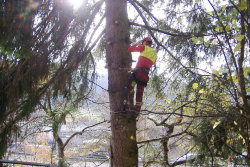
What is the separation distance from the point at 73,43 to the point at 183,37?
159 centimetres

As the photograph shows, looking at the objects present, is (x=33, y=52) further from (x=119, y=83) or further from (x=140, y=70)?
(x=140, y=70)

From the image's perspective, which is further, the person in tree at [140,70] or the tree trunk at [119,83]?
the person in tree at [140,70]

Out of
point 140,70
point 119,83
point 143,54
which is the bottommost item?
point 119,83

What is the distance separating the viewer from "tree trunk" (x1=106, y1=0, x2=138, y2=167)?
357 centimetres

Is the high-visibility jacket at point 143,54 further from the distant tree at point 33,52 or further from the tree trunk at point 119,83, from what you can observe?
the distant tree at point 33,52

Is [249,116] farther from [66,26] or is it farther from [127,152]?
[66,26]

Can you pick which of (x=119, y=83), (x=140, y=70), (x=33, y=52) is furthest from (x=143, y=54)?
(x=33, y=52)

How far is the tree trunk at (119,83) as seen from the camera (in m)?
3.57

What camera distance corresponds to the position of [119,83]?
3.71 metres

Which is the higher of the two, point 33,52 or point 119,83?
point 33,52

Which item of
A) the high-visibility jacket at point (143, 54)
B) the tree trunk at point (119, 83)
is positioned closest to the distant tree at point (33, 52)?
the tree trunk at point (119, 83)

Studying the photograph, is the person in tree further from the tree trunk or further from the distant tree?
the distant tree

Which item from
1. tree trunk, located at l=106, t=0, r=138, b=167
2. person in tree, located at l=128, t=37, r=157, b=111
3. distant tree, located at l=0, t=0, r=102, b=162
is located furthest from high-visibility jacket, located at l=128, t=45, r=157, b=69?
distant tree, located at l=0, t=0, r=102, b=162

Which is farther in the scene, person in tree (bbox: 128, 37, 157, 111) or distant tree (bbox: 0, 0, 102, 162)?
person in tree (bbox: 128, 37, 157, 111)
